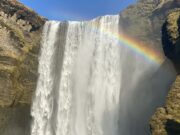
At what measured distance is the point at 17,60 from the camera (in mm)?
49250

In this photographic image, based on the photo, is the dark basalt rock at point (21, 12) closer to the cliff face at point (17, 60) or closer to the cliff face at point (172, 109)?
the cliff face at point (17, 60)

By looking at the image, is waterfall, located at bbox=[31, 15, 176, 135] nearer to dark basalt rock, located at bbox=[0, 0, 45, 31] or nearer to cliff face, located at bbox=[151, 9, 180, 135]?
dark basalt rock, located at bbox=[0, 0, 45, 31]

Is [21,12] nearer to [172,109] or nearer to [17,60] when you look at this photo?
[17,60]

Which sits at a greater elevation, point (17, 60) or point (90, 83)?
point (17, 60)

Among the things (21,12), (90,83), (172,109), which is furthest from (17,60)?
(172,109)

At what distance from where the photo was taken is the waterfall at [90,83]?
47.5 m

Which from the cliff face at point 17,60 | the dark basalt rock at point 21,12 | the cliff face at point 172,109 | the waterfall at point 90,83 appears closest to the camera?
the cliff face at point 172,109

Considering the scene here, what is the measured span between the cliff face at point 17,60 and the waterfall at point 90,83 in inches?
56.7

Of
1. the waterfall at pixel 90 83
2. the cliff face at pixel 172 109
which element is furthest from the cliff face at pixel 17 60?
the cliff face at pixel 172 109

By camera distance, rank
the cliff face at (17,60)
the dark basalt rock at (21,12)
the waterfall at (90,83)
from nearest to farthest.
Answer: the cliff face at (17,60), the waterfall at (90,83), the dark basalt rock at (21,12)

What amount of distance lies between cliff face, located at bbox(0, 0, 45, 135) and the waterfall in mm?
1440

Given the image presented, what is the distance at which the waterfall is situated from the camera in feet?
156

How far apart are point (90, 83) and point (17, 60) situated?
10837mm

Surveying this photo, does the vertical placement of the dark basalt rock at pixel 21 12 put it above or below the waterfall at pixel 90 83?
above
